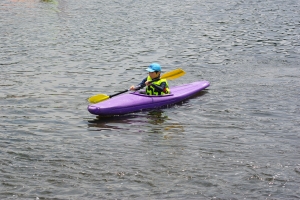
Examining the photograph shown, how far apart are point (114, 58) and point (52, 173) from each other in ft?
32.3

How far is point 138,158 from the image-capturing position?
8.69m

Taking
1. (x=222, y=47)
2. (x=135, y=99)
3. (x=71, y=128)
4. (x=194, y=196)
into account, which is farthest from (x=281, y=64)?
(x=194, y=196)

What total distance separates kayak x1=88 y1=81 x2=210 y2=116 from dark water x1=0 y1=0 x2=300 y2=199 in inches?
7.0

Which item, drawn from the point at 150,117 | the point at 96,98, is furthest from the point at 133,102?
the point at 96,98

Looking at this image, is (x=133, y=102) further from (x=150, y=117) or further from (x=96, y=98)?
(x=96, y=98)

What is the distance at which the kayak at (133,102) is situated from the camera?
35.9ft

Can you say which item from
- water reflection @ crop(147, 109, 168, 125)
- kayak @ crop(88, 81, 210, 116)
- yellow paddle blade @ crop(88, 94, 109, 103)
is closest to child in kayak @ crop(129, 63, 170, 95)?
kayak @ crop(88, 81, 210, 116)

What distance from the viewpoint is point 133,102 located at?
11398mm

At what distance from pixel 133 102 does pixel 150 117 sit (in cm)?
47

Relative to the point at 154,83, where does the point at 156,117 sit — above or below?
below

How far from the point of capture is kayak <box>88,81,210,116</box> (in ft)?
35.9

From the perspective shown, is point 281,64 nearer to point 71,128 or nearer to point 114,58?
point 114,58

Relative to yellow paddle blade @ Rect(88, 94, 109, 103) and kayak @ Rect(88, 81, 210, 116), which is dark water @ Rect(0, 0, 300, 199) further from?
yellow paddle blade @ Rect(88, 94, 109, 103)

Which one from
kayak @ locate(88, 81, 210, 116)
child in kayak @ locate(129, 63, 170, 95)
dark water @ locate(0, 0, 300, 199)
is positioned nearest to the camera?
dark water @ locate(0, 0, 300, 199)
